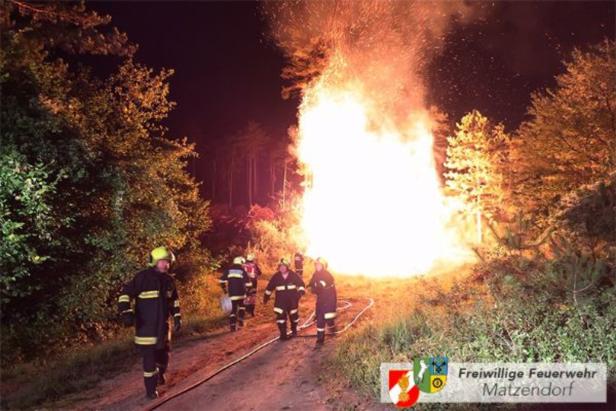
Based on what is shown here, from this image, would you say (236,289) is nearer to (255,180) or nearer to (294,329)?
(294,329)

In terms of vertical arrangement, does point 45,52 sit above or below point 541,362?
above

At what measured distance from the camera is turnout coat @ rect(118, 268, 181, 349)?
7.74 m

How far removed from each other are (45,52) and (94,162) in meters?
2.87

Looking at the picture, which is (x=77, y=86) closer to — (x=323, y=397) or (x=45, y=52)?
(x=45, y=52)

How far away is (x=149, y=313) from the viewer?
7.79 metres

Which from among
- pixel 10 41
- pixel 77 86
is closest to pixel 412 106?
pixel 77 86

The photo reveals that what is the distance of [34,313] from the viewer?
11586mm

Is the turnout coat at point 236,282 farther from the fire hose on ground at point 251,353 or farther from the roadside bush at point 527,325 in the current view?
the roadside bush at point 527,325

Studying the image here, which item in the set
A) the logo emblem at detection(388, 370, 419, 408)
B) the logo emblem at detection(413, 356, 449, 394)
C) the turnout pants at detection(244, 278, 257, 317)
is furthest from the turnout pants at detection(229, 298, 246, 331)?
the logo emblem at detection(413, 356, 449, 394)

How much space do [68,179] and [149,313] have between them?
6.11 meters

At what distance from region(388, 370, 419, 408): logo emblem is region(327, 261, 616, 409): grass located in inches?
8.7

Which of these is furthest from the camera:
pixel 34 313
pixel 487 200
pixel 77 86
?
pixel 487 200

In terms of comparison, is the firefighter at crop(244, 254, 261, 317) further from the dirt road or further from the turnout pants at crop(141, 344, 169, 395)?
the turnout pants at crop(141, 344, 169, 395)

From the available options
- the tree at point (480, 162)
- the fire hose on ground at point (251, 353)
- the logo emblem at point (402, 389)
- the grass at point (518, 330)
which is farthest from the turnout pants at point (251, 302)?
the tree at point (480, 162)
